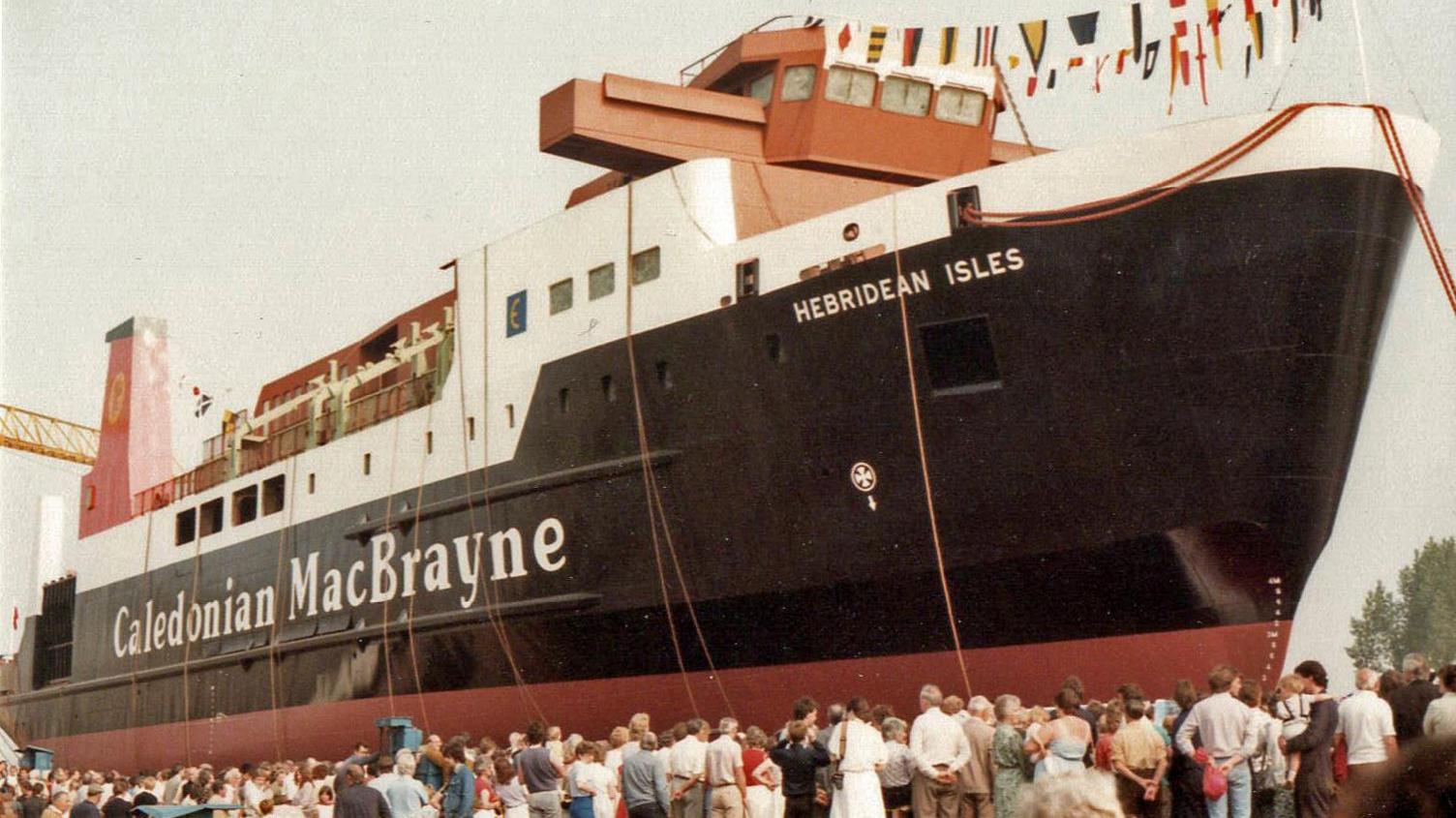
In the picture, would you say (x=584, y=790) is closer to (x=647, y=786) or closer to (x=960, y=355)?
(x=647, y=786)

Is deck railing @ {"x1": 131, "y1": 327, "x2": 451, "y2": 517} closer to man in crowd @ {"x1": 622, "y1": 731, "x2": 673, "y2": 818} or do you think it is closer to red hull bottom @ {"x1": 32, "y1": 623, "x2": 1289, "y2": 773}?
red hull bottom @ {"x1": 32, "y1": 623, "x2": 1289, "y2": 773}

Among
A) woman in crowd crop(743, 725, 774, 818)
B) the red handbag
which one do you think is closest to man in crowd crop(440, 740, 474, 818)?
woman in crowd crop(743, 725, 774, 818)

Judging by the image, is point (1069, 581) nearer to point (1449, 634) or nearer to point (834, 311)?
point (834, 311)

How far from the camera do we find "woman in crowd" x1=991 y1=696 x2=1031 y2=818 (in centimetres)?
914

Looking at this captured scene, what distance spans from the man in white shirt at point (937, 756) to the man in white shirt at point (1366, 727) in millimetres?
2164

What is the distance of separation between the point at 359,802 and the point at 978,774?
12.7 ft

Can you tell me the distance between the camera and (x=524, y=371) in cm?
1780

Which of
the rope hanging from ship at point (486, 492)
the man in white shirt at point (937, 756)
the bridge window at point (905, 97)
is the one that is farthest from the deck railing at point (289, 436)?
the man in white shirt at point (937, 756)

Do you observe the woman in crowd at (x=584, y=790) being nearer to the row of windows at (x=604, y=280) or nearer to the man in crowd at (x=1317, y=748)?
the man in crowd at (x=1317, y=748)

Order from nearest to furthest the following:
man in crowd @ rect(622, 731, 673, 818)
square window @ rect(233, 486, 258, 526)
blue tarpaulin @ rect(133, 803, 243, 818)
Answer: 1. man in crowd @ rect(622, 731, 673, 818)
2. blue tarpaulin @ rect(133, 803, 243, 818)
3. square window @ rect(233, 486, 258, 526)

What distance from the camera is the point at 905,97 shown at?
58.7 ft

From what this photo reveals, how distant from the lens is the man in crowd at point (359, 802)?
984 centimetres

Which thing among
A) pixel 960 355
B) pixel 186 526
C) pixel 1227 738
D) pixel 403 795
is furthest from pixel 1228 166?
pixel 186 526

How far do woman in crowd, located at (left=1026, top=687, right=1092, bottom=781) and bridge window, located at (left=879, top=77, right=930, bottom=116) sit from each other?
10223 mm
